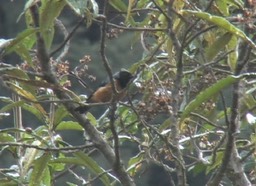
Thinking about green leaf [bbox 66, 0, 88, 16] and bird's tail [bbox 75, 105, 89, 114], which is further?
bird's tail [bbox 75, 105, 89, 114]

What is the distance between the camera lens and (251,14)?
2.08m

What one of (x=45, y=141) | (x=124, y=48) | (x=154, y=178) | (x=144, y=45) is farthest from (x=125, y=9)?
(x=124, y=48)

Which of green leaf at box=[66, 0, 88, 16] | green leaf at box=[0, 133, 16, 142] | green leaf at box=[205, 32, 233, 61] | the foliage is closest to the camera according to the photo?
green leaf at box=[66, 0, 88, 16]

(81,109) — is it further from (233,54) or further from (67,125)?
(233,54)

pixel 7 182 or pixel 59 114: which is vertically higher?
pixel 59 114

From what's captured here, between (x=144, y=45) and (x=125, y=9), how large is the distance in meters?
0.20

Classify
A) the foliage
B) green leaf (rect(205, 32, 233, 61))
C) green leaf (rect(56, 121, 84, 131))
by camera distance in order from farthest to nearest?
green leaf (rect(56, 121, 84, 131))
green leaf (rect(205, 32, 233, 61))
the foliage

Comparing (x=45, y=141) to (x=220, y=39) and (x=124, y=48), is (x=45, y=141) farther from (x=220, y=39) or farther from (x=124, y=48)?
(x=124, y=48)

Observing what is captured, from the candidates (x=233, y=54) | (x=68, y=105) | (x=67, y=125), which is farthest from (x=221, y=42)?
(x=67, y=125)

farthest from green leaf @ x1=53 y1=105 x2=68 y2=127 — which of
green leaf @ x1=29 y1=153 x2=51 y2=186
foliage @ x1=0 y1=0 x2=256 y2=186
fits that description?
green leaf @ x1=29 y1=153 x2=51 y2=186

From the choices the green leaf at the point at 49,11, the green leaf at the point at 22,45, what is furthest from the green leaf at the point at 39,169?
the green leaf at the point at 49,11

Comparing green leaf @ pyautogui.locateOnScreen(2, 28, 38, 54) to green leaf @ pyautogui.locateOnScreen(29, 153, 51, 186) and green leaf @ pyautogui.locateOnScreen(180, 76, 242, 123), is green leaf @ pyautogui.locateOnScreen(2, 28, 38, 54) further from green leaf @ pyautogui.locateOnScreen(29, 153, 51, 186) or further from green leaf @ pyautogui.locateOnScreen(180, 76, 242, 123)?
green leaf @ pyautogui.locateOnScreen(180, 76, 242, 123)

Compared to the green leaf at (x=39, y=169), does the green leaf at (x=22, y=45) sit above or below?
above

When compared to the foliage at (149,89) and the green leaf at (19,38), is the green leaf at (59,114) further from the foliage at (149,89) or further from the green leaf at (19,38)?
the green leaf at (19,38)
